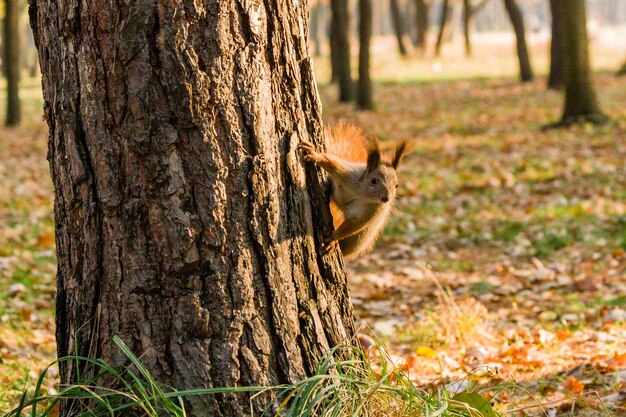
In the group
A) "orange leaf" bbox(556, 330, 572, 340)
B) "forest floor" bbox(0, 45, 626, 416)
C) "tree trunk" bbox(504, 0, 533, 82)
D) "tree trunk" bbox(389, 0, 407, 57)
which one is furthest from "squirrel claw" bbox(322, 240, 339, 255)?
"tree trunk" bbox(389, 0, 407, 57)

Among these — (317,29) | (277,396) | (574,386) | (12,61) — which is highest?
(317,29)

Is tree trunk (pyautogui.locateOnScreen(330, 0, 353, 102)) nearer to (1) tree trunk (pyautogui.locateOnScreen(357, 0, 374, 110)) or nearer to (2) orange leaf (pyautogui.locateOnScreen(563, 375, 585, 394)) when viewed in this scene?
(1) tree trunk (pyautogui.locateOnScreen(357, 0, 374, 110))

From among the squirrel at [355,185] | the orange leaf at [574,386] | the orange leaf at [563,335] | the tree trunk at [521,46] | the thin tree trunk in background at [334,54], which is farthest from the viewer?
the thin tree trunk in background at [334,54]

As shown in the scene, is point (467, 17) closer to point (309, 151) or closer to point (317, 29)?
point (317, 29)

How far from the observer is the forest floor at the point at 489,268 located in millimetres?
3693

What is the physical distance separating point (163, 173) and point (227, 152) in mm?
210

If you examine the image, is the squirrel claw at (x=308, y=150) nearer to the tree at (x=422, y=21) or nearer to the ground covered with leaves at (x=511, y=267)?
the ground covered with leaves at (x=511, y=267)

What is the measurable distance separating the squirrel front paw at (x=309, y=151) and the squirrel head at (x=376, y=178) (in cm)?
31

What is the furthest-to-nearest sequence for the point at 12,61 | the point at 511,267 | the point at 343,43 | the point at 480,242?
the point at 343,43 → the point at 12,61 → the point at 480,242 → the point at 511,267

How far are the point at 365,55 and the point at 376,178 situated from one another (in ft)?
41.7

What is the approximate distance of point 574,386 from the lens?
11.0ft

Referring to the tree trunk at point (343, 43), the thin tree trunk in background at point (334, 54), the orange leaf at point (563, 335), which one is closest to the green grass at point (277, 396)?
the orange leaf at point (563, 335)

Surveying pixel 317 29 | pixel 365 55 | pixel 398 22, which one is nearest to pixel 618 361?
pixel 365 55

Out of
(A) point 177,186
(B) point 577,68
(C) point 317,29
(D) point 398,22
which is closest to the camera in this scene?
(A) point 177,186
